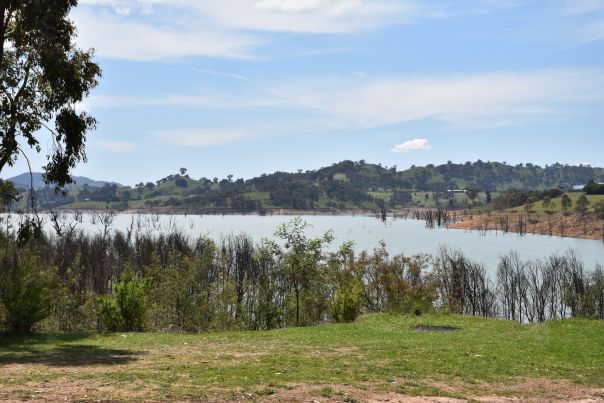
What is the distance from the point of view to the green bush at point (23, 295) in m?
23.4

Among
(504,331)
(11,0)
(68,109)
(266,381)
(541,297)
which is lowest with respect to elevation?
(541,297)

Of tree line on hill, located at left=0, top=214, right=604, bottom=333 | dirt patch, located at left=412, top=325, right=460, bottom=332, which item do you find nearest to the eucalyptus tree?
tree line on hill, located at left=0, top=214, right=604, bottom=333

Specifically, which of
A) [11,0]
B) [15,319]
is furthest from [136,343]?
[11,0]

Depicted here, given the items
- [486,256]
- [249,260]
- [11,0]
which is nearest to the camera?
[11,0]

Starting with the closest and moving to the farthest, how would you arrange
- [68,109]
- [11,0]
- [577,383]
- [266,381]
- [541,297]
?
[266,381], [577,383], [11,0], [68,109], [541,297]

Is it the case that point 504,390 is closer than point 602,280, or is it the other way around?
point 504,390

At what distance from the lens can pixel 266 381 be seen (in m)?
13.4

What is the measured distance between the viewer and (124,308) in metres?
27.6

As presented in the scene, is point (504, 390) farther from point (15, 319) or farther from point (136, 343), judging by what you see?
point (15, 319)

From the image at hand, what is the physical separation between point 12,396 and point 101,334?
1343 centimetres

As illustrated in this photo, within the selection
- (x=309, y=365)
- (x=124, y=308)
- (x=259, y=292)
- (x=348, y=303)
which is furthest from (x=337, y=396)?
(x=259, y=292)

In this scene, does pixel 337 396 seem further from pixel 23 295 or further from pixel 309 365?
pixel 23 295

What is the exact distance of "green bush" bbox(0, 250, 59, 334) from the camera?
23.4m

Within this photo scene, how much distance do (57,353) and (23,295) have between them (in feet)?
21.0
